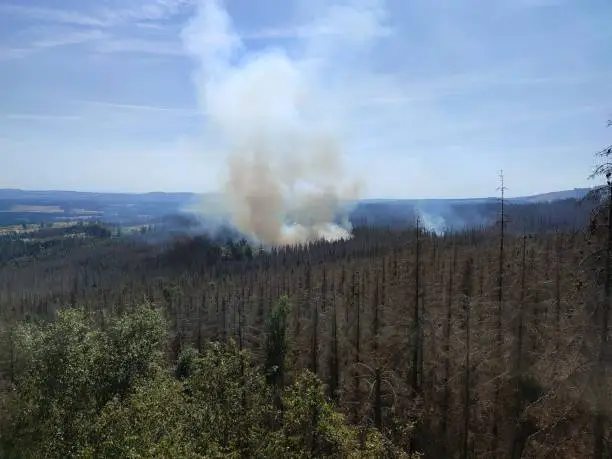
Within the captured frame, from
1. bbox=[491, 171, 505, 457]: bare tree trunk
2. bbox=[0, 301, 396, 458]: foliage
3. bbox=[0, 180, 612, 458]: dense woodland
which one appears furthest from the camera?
bbox=[491, 171, 505, 457]: bare tree trunk

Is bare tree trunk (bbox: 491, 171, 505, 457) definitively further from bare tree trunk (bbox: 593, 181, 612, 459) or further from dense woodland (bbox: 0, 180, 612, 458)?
bare tree trunk (bbox: 593, 181, 612, 459)

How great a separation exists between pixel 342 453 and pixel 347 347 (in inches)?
1620

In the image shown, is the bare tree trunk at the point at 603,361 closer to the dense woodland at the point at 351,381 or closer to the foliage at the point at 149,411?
the dense woodland at the point at 351,381

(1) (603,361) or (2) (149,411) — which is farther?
(2) (149,411)

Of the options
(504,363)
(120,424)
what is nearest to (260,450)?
(120,424)

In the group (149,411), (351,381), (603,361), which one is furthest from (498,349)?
(149,411)

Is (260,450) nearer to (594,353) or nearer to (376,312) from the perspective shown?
(594,353)

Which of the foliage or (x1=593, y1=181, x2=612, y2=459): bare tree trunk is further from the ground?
(x1=593, y1=181, x2=612, y2=459): bare tree trunk

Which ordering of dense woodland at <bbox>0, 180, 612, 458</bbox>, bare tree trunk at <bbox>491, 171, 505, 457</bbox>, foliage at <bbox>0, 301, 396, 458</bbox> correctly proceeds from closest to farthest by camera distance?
foliage at <bbox>0, 301, 396, 458</bbox>
dense woodland at <bbox>0, 180, 612, 458</bbox>
bare tree trunk at <bbox>491, 171, 505, 457</bbox>

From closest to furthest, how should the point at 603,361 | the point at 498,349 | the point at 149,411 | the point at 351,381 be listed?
the point at 603,361 < the point at 149,411 < the point at 498,349 < the point at 351,381

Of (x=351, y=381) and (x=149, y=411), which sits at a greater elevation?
(x=149, y=411)

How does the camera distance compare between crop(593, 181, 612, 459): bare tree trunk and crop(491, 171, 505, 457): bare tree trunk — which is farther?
crop(491, 171, 505, 457): bare tree trunk

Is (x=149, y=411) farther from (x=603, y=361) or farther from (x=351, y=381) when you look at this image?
(x=351, y=381)

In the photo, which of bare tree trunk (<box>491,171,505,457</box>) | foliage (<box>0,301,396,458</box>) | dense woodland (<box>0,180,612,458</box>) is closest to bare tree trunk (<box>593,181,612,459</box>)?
dense woodland (<box>0,180,612,458</box>)
